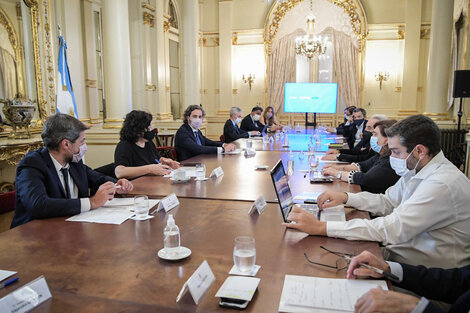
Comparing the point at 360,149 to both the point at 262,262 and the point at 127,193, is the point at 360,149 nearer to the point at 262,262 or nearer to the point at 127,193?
the point at 127,193

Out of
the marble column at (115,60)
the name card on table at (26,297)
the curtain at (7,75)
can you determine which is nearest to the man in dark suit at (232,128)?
the marble column at (115,60)

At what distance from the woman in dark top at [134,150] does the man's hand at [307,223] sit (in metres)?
1.76

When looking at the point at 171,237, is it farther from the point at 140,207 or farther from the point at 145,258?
the point at 140,207

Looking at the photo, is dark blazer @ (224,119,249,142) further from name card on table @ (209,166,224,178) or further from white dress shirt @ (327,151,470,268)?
white dress shirt @ (327,151,470,268)

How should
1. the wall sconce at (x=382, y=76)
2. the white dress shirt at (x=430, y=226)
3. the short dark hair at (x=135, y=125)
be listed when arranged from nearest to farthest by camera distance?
the white dress shirt at (x=430, y=226) → the short dark hair at (x=135, y=125) → the wall sconce at (x=382, y=76)

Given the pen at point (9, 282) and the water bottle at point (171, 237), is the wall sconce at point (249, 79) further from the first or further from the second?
the pen at point (9, 282)

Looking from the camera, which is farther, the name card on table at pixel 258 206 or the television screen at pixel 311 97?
the television screen at pixel 311 97

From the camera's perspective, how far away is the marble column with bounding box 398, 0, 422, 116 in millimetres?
9961

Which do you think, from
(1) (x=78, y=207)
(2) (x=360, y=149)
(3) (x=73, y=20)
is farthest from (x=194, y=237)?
(3) (x=73, y=20)

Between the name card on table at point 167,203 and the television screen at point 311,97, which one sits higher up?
the television screen at point 311,97

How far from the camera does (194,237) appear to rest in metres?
1.76

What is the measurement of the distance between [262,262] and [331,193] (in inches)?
33.2

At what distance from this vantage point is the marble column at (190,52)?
9.04 metres

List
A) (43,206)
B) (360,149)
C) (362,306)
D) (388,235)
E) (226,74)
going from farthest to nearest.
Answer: (226,74), (360,149), (43,206), (388,235), (362,306)
